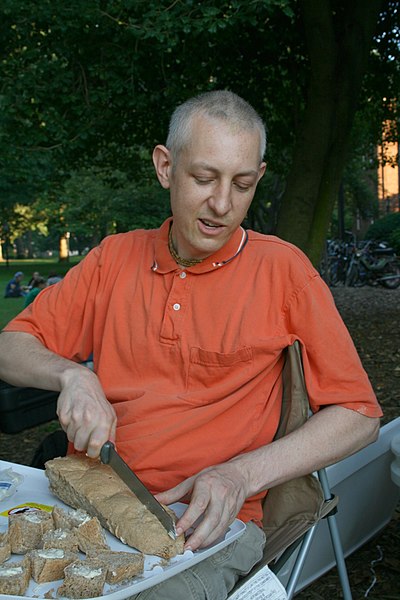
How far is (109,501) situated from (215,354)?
54 centimetres

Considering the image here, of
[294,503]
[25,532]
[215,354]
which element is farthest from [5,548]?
[294,503]

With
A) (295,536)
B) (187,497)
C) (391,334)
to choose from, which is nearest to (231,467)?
(187,497)

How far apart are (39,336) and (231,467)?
0.84 metres

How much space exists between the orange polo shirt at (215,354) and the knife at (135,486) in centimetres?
31

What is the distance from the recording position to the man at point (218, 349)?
2133 mm

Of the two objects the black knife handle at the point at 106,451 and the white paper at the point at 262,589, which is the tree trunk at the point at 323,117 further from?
the black knife handle at the point at 106,451

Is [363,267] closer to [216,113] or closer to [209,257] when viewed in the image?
[209,257]

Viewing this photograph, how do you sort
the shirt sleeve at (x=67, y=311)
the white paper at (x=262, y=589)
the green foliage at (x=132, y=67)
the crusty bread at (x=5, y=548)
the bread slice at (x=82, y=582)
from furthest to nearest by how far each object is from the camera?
the green foliage at (x=132, y=67), the shirt sleeve at (x=67, y=311), the white paper at (x=262, y=589), the crusty bread at (x=5, y=548), the bread slice at (x=82, y=582)

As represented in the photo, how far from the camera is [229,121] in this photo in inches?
84.2

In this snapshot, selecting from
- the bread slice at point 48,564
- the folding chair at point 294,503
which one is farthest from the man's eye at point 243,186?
the bread slice at point 48,564

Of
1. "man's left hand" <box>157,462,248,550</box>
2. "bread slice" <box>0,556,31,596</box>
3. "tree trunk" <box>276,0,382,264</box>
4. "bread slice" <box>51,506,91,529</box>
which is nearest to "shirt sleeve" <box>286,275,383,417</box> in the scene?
"man's left hand" <box>157,462,248,550</box>

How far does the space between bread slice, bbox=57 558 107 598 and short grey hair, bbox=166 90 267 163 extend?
3.93 ft

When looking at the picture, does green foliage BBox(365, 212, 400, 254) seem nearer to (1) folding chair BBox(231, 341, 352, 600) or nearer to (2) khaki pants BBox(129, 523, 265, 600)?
(1) folding chair BBox(231, 341, 352, 600)

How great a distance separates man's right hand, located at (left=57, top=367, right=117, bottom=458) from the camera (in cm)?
188
